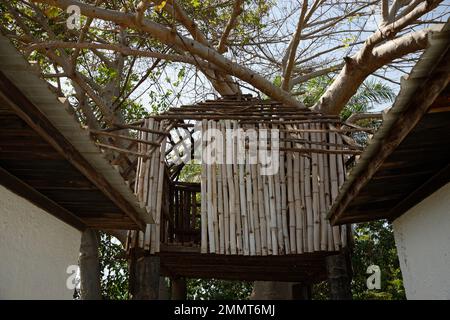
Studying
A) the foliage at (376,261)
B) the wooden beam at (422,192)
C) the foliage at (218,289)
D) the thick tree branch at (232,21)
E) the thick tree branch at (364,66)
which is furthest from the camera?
the foliage at (218,289)

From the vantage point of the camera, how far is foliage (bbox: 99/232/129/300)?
11344 millimetres

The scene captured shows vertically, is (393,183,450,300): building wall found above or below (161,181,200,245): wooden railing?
below

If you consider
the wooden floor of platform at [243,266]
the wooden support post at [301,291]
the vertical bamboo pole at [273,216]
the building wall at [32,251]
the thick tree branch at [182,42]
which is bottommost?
the building wall at [32,251]

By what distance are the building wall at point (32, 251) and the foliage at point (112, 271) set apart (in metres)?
7.31

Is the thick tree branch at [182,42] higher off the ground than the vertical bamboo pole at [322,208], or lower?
higher

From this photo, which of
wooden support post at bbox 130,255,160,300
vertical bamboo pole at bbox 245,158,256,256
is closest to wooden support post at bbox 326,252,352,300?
vertical bamboo pole at bbox 245,158,256,256

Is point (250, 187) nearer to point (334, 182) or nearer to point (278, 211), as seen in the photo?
point (278, 211)

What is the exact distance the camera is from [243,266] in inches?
250

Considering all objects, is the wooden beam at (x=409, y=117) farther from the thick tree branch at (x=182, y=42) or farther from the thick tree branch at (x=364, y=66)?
the thick tree branch at (x=182, y=42)

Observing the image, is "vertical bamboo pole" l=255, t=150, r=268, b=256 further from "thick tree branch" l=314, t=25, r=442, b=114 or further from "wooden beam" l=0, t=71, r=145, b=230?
"thick tree branch" l=314, t=25, r=442, b=114

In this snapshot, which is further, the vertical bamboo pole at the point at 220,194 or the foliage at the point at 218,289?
the foliage at the point at 218,289

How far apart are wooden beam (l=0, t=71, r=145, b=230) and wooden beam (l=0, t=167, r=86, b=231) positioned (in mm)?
426

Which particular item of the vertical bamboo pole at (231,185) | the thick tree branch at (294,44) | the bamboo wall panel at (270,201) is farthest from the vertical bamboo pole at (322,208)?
the thick tree branch at (294,44)

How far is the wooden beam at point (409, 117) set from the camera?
2277 mm
